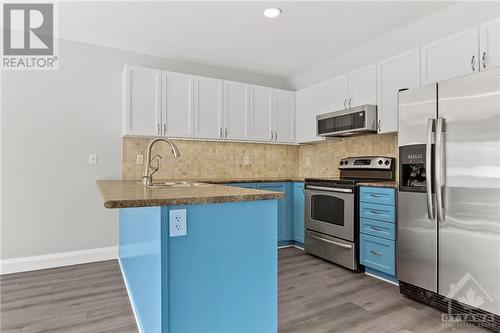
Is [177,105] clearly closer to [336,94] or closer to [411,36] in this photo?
[336,94]

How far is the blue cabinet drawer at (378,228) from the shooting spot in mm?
2857

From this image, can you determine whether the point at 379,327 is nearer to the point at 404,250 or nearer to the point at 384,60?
the point at 404,250

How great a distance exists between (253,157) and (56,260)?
278cm

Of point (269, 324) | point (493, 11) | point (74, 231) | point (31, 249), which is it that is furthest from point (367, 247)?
point (31, 249)

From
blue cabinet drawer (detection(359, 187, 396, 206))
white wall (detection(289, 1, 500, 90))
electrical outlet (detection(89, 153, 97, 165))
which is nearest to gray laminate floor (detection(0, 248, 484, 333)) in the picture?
blue cabinet drawer (detection(359, 187, 396, 206))

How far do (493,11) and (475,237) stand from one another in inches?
76.2

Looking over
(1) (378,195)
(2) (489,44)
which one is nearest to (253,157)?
(1) (378,195)

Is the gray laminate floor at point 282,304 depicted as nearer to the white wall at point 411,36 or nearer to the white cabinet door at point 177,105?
the white cabinet door at point 177,105

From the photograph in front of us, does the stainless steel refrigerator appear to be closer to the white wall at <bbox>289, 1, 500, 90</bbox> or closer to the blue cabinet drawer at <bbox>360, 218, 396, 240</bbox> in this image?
the blue cabinet drawer at <bbox>360, 218, 396, 240</bbox>

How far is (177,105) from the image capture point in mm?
3764

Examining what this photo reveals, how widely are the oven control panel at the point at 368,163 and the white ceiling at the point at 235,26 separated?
1382 mm

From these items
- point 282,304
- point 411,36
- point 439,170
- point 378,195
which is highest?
point 411,36

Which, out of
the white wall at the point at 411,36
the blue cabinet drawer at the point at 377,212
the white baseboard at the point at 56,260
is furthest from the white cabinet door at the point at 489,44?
the white baseboard at the point at 56,260

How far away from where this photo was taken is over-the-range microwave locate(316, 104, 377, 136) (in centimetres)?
335
